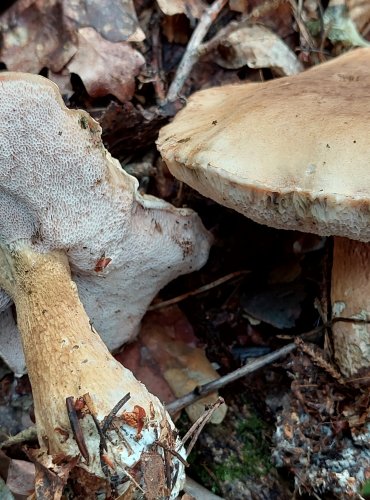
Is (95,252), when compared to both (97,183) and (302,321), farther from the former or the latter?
(302,321)

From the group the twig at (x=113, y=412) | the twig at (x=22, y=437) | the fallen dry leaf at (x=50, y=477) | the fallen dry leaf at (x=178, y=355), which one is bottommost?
the fallen dry leaf at (x=178, y=355)

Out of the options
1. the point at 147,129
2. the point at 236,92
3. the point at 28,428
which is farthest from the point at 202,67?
the point at 28,428

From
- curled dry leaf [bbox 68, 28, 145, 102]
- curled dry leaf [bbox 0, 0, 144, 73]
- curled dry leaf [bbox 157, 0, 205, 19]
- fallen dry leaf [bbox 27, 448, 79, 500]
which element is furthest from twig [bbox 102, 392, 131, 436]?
curled dry leaf [bbox 157, 0, 205, 19]

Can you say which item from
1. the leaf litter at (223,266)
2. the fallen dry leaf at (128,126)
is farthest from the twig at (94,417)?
the fallen dry leaf at (128,126)

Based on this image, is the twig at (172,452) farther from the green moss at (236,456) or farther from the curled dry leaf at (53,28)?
the curled dry leaf at (53,28)

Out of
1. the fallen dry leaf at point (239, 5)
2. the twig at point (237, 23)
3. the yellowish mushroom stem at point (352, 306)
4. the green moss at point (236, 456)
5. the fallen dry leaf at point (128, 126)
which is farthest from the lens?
the fallen dry leaf at point (239, 5)

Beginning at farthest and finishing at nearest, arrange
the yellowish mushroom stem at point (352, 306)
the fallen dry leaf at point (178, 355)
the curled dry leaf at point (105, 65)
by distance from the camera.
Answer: the curled dry leaf at point (105, 65) → the fallen dry leaf at point (178, 355) → the yellowish mushroom stem at point (352, 306)
